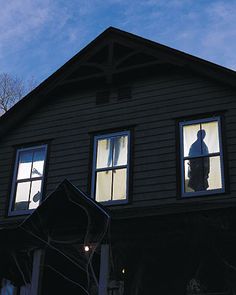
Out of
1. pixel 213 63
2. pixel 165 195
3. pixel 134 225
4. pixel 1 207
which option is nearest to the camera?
pixel 134 225

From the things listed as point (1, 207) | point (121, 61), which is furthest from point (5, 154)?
point (121, 61)

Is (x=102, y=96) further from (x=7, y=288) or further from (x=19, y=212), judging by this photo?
(x=7, y=288)

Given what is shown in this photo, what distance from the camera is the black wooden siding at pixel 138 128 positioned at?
1055 centimetres

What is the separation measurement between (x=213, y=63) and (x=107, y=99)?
283 cm

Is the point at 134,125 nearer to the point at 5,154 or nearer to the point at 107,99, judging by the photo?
the point at 107,99

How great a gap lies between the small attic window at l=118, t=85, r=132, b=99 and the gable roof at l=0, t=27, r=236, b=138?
1.22 feet

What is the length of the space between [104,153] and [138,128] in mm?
1005

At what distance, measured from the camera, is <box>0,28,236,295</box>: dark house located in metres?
8.85

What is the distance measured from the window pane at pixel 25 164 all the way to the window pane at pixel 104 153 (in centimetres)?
202

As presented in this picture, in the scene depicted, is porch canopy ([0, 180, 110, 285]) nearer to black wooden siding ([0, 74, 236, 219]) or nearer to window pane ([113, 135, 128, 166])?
black wooden siding ([0, 74, 236, 219])

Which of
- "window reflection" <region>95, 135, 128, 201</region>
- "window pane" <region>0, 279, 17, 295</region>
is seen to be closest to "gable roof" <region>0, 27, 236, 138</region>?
"window reflection" <region>95, 135, 128, 201</region>

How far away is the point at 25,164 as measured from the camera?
1259cm

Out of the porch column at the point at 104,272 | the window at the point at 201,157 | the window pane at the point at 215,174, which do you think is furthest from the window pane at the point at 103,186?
the porch column at the point at 104,272

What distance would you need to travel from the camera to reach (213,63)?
11.1 m
